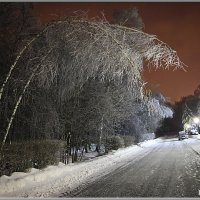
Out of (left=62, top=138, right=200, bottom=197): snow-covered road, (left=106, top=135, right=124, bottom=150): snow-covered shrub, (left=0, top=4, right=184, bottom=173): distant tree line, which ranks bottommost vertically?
(left=62, top=138, right=200, bottom=197): snow-covered road

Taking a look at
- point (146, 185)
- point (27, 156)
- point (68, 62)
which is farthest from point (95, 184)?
point (68, 62)

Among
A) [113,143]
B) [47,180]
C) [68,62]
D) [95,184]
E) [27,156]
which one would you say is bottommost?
[95,184]

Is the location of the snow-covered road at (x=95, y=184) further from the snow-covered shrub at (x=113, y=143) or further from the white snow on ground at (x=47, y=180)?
the snow-covered shrub at (x=113, y=143)

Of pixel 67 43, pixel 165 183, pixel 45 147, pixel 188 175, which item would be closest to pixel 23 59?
pixel 67 43

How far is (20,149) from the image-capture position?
1323 cm

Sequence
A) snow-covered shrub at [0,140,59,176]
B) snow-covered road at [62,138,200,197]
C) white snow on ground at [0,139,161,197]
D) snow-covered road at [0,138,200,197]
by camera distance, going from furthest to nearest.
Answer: snow-covered shrub at [0,140,59,176] < snow-covered road at [62,138,200,197] < snow-covered road at [0,138,200,197] < white snow on ground at [0,139,161,197]

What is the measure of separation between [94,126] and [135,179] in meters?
9.92

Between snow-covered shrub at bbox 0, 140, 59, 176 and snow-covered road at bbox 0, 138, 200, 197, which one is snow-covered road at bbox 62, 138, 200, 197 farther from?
snow-covered shrub at bbox 0, 140, 59, 176

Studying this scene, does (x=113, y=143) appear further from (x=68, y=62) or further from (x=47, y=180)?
(x=68, y=62)

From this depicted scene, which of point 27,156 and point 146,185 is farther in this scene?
point 27,156

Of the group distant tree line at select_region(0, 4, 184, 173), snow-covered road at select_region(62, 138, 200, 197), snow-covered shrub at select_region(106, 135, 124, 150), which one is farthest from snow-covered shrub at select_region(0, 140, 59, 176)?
snow-covered shrub at select_region(106, 135, 124, 150)

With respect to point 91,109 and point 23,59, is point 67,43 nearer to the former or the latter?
point 23,59

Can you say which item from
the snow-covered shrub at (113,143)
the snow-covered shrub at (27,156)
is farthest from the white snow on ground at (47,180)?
the snow-covered shrub at (113,143)

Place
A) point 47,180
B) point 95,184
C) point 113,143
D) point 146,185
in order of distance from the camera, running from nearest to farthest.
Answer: point 146,185 → point 47,180 → point 95,184 → point 113,143
